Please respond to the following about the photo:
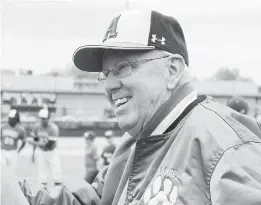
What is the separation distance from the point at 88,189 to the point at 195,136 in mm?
977

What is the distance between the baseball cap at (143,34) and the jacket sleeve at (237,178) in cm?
56

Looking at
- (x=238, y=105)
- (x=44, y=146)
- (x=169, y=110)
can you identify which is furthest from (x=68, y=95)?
(x=169, y=110)

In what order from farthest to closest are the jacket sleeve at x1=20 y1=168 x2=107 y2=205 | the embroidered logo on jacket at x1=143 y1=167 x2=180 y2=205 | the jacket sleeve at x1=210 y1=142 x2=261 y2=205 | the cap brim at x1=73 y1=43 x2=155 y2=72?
the jacket sleeve at x1=20 y1=168 x2=107 y2=205
the cap brim at x1=73 y1=43 x2=155 y2=72
the embroidered logo on jacket at x1=143 y1=167 x2=180 y2=205
the jacket sleeve at x1=210 y1=142 x2=261 y2=205

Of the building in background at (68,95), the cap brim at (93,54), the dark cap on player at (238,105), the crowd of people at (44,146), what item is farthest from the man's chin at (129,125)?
the building in background at (68,95)

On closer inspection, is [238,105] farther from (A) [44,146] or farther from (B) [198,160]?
(A) [44,146]

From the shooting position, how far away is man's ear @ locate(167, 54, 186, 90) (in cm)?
179

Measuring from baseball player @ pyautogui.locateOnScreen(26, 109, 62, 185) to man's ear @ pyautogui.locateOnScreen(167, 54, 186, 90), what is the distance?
8.08 m

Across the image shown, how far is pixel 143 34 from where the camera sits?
1731 mm

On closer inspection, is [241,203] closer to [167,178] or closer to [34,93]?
[167,178]

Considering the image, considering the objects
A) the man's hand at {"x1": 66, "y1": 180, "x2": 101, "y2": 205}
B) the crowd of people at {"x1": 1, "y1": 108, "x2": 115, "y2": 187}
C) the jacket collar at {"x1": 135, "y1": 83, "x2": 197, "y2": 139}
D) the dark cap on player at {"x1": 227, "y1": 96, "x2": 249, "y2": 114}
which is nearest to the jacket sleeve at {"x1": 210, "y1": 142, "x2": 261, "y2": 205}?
the jacket collar at {"x1": 135, "y1": 83, "x2": 197, "y2": 139}

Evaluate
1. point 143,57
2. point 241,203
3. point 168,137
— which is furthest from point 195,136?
point 143,57

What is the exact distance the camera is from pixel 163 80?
69.7 inches

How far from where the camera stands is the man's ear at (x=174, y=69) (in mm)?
1786

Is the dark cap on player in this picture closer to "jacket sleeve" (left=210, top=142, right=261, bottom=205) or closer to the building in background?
"jacket sleeve" (left=210, top=142, right=261, bottom=205)
